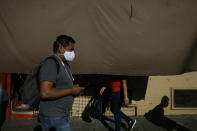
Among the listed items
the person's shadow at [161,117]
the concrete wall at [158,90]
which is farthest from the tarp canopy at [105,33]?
the concrete wall at [158,90]

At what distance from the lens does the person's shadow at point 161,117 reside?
6.78 meters

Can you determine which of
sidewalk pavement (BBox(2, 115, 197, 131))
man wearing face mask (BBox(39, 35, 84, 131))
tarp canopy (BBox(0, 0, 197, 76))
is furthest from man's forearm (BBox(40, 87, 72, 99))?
sidewalk pavement (BBox(2, 115, 197, 131))

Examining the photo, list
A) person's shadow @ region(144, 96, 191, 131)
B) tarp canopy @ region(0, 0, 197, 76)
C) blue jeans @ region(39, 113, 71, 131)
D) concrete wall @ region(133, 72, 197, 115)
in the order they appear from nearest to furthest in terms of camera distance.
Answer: blue jeans @ region(39, 113, 71, 131) → tarp canopy @ region(0, 0, 197, 76) → person's shadow @ region(144, 96, 191, 131) → concrete wall @ region(133, 72, 197, 115)

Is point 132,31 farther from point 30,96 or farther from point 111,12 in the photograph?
point 30,96

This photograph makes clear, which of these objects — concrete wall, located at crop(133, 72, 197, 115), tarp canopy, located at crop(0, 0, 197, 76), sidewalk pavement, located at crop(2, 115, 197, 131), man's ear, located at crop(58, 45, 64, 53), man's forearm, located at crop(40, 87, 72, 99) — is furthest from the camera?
concrete wall, located at crop(133, 72, 197, 115)

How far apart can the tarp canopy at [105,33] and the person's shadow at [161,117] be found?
2.34 m

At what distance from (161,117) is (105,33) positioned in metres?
3.84

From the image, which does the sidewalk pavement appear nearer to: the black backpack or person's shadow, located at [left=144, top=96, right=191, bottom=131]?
person's shadow, located at [left=144, top=96, right=191, bottom=131]

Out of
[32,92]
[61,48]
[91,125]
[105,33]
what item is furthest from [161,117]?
[32,92]

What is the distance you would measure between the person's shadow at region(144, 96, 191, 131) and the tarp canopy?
7.67ft

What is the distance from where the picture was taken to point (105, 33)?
185 inches

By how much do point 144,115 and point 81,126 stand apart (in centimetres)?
201

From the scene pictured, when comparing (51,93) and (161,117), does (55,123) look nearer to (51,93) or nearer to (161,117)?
(51,93)

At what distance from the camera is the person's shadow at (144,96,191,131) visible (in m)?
6.78
